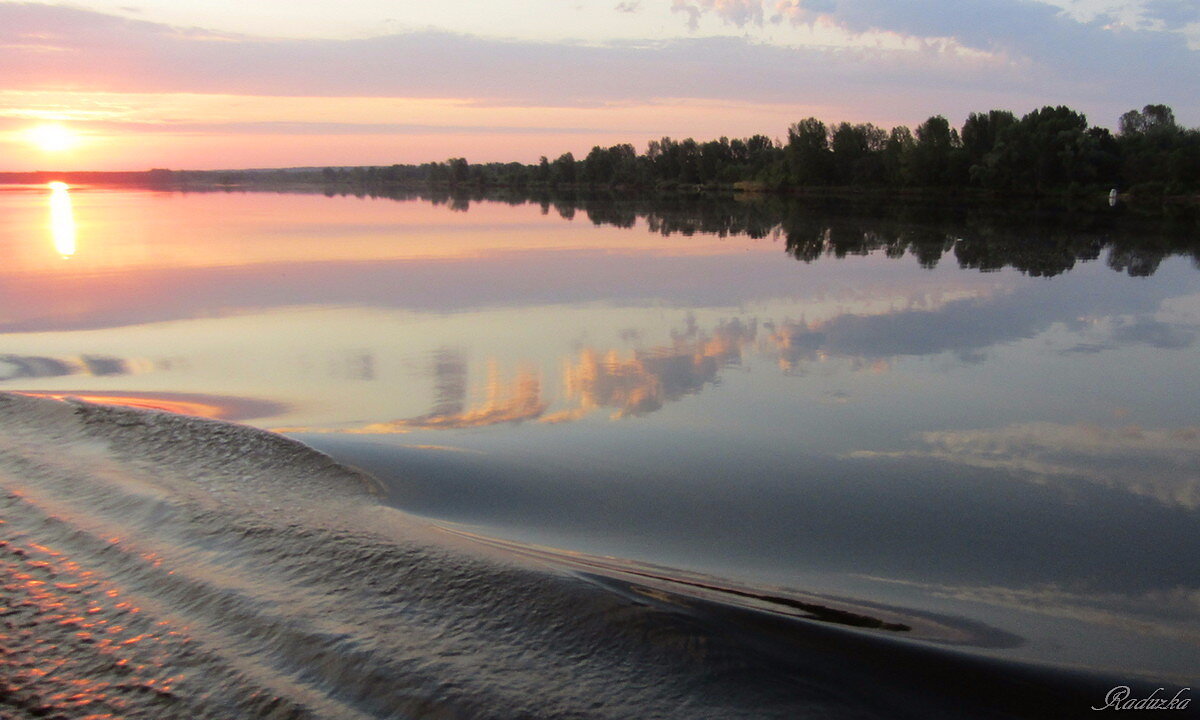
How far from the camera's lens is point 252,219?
134ft

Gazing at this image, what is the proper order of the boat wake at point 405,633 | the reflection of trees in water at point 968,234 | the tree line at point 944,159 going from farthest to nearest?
the tree line at point 944,159, the reflection of trees in water at point 968,234, the boat wake at point 405,633

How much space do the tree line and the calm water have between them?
58223 millimetres

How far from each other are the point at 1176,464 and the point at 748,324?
6.84 metres

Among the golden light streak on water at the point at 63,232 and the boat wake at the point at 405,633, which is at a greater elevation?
the golden light streak on water at the point at 63,232

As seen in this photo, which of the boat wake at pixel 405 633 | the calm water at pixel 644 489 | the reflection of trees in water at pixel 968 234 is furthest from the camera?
the reflection of trees in water at pixel 968 234

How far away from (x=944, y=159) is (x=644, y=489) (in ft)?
257

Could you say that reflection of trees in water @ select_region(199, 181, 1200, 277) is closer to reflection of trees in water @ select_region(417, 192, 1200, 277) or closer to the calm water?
reflection of trees in water @ select_region(417, 192, 1200, 277)

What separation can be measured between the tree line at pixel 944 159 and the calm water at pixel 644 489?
58223 mm

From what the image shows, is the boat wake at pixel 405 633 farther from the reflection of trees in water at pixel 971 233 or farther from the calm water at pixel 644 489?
the reflection of trees in water at pixel 971 233

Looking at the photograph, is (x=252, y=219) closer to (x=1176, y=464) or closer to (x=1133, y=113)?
(x=1176, y=464)

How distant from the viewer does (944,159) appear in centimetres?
7681

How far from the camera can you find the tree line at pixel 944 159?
6581 centimetres

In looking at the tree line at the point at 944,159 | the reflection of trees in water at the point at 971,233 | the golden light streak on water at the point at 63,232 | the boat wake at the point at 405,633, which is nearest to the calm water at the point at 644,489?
the boat wake at the point at 405,633

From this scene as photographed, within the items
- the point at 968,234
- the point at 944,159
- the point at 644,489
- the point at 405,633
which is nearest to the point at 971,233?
the point at 968,234
